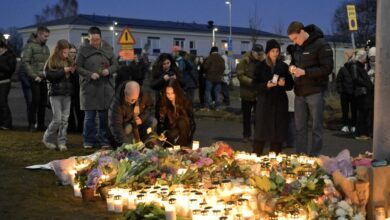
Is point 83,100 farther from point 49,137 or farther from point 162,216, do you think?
point 162,216

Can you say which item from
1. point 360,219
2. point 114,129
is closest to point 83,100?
point 114,129

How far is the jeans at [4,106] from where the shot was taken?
12.3 meters

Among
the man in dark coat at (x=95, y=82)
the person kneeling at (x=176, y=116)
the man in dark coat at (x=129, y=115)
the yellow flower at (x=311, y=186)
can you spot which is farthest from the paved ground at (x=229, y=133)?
the yellow flower at (x=311, y=186)

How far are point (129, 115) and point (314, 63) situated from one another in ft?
8.74

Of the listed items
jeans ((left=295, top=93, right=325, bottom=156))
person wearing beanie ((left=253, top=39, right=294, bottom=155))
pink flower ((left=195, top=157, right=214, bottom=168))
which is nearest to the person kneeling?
person wearing beanie ((left=253, top=39, right=294, bottom=155))

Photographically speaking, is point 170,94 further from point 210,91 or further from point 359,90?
point 210,91

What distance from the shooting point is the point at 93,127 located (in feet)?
32.5

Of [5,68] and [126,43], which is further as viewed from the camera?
[126,43]

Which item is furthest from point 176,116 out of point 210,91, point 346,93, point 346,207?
point 210,91

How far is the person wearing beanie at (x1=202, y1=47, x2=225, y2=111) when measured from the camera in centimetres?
1709

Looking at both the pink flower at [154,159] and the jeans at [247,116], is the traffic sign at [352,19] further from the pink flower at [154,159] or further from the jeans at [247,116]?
the pink flower at [154,159]

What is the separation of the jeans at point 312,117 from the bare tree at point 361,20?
35517mm

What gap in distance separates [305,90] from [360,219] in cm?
343

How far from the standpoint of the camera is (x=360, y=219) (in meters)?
4.52
